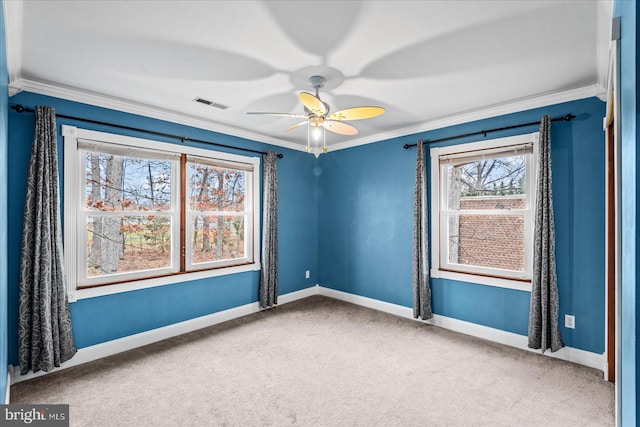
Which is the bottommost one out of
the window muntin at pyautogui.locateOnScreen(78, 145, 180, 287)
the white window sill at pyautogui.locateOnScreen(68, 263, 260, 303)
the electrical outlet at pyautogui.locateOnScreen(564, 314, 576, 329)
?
the electrical outlet at pyautogui.locateOnScreen(564, 314, 576, 329)

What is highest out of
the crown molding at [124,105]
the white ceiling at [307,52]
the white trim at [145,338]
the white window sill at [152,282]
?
the white ceiling at [307,52]

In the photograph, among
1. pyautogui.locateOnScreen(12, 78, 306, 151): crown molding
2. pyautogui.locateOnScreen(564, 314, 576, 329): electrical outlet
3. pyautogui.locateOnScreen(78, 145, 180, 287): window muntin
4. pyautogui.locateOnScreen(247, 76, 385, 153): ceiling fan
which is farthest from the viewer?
pyautogui.locateOnScreen(78, 145, 180, 287): window muntin

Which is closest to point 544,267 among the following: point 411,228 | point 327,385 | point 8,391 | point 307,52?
point 411,228

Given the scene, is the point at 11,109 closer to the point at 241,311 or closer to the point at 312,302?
the point at 241,311

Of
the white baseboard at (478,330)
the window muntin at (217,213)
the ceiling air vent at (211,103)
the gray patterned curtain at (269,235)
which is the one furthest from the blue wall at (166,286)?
the white baseboard at (478,330)

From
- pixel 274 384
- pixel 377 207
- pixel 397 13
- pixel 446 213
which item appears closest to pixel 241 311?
pixel 274 384

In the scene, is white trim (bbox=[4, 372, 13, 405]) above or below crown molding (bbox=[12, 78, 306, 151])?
below

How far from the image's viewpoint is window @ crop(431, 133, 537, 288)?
3.36 m

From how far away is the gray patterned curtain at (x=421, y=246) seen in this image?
389cm

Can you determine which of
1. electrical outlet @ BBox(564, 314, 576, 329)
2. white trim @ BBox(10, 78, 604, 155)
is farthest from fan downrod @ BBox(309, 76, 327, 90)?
electrical outlet @ BBox(564, 314, 576, 329)

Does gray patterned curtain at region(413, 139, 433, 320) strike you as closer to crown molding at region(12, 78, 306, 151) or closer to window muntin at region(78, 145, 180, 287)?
crown molding at region(12, 78, 306, 151)

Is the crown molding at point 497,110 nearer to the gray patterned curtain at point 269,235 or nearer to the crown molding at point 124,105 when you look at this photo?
the gray patterned curtain at point 269,235

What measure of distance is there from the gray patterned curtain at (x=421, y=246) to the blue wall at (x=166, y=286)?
74.9 inches

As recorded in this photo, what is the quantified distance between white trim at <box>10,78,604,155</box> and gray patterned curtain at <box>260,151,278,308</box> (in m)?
0.45
